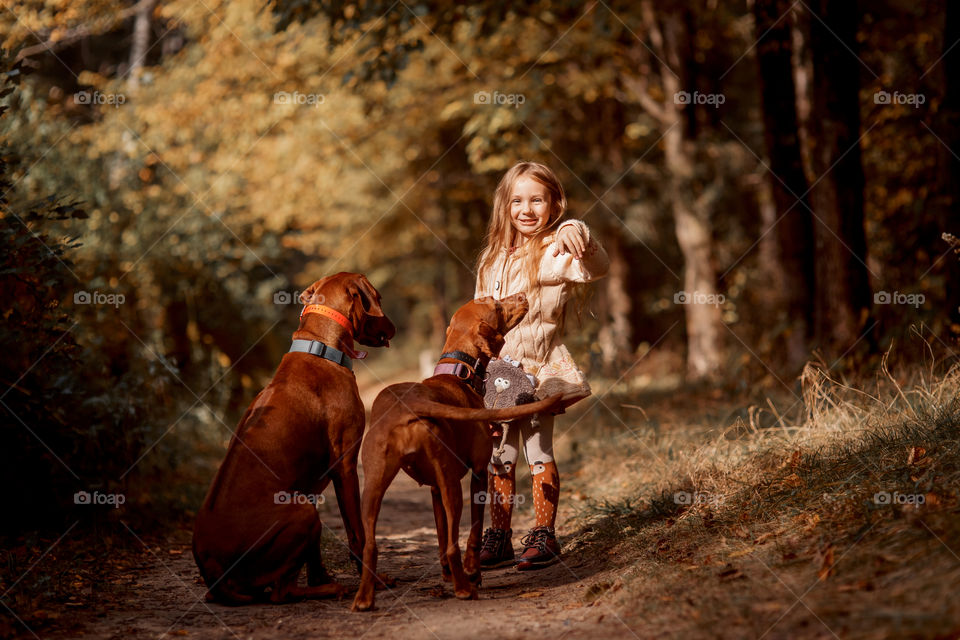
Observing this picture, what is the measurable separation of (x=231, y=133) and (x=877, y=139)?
37.0 feet

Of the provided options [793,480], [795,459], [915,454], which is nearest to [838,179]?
[795,459]

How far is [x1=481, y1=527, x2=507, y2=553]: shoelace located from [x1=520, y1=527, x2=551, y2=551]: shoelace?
19cm

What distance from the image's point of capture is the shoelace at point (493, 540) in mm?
5199

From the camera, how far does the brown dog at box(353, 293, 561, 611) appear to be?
407cm

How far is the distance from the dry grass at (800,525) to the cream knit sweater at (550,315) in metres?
1.03

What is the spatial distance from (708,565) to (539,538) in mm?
1202

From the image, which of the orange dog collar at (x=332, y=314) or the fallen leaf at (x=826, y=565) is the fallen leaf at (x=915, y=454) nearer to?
the fallen leaf at (x=826, y=565)

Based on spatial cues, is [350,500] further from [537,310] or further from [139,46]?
[139,46]

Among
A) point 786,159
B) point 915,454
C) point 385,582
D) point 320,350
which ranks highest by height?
point 786,159

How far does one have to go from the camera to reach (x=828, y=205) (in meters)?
8.12

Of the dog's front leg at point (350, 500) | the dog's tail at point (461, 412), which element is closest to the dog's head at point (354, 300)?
the dog's front leg at point (350, 500)

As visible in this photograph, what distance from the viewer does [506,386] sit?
5039 mm

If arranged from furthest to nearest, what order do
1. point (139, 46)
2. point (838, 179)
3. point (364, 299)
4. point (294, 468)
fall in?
point (139, 46), point (838, 179), point (364, 299), point (294, 468)

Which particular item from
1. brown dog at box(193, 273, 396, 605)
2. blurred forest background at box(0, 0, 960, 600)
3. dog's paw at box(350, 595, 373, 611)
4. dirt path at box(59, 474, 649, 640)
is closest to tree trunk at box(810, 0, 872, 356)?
blurred forest background at box(0, 0, 960, 600)
